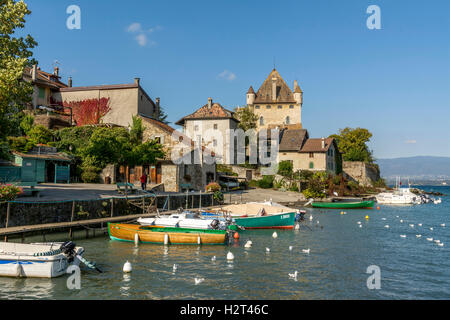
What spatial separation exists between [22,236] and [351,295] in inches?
641

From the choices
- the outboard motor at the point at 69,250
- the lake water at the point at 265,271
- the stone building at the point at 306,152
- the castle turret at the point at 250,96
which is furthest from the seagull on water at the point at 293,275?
the castle turret at the point at 250,96

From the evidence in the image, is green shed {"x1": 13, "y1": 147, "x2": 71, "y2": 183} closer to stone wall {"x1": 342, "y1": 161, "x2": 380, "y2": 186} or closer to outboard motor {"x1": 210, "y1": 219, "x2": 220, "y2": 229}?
outboard motor {"x1": 210, "y1": 219, "x2": 220, "y2": 229}

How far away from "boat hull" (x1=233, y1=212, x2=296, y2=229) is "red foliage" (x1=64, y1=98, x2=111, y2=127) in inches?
1169

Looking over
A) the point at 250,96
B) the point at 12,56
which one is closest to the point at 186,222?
the point at 12,56

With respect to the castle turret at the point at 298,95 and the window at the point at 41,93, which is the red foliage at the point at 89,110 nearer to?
the window at the point at 41,93

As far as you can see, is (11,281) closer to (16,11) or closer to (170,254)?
(170,254)

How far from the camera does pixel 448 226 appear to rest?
3144 cm

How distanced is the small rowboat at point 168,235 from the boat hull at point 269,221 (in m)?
6.51

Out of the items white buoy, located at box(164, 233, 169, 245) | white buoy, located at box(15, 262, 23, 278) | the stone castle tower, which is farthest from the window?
the stone castle tower

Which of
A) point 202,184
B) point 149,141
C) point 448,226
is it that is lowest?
Result: point 448,226

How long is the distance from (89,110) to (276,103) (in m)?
51.9

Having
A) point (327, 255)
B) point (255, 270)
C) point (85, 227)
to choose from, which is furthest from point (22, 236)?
point (327, 255)

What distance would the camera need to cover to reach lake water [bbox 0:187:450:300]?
496 inches

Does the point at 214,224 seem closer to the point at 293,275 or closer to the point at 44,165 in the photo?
the point at 293,275
